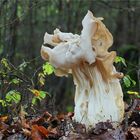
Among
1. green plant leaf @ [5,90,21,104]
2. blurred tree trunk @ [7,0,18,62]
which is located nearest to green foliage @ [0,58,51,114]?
green plant leaf @ [5,90,21,104]

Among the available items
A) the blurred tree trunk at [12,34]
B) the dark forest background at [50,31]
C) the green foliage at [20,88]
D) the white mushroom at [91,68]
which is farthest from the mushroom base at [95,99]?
the blurred tree trunk at [12,34]

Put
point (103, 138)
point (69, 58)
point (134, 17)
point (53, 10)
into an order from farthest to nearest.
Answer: point (134, 17) < point (53, 10) < point (69, 58) < point (103, 138)

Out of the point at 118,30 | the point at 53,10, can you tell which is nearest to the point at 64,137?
the point at 53,10

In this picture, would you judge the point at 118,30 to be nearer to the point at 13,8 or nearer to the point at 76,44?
the point at 13,8

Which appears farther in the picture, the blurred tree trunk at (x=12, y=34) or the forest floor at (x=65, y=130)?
the blurred tree trunk at (x=12, y=34)

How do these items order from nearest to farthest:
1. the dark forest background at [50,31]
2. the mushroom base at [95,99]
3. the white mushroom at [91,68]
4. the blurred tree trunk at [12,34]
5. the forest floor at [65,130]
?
1. the forest floor at [65,130]
2. the white mushroom at [91,68]
3. the mushroom base at [95,99]
4. the dark forest background at [50,31]
5. the blurred tree trunk at [12,34]

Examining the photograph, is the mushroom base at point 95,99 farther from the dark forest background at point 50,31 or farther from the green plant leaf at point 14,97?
the dark forest background at point 50,31

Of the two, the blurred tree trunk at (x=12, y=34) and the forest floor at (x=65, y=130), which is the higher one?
the blurred tree trunk at (x=12, y=34)
